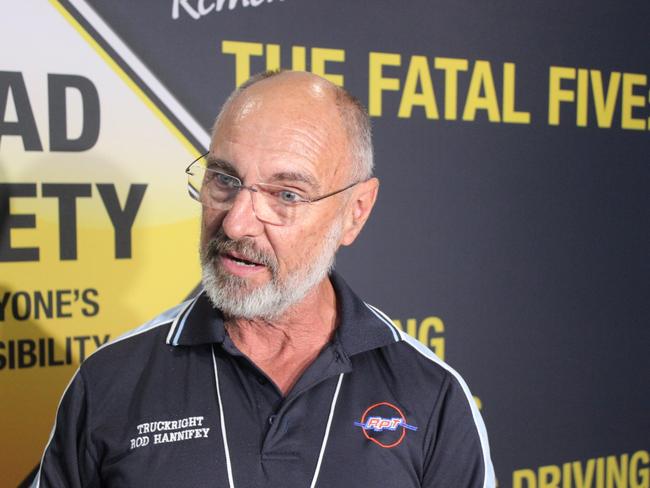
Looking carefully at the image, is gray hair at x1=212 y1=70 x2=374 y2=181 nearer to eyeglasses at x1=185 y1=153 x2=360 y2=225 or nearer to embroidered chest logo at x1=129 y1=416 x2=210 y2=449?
eyeglasses at x1=185 y1=153 x2=360 y2=225

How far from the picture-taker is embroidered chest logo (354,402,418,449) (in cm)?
98

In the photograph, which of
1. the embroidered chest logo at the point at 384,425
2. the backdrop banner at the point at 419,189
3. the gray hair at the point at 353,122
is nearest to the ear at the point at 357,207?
the gray hair at the point at 353,122

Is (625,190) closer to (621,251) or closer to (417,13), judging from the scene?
(621,251)

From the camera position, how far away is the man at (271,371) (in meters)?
0.94

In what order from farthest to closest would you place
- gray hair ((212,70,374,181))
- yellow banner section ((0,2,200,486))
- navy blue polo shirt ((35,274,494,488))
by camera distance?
yellow banner section ((0,2,200,486)), gray hair ((212,70,374,181)), navy blue polo shirt ((35,274,494,488))

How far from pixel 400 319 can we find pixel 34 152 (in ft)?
3.19

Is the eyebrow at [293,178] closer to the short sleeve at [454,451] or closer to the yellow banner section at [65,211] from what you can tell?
the short sleeve at [454,451]

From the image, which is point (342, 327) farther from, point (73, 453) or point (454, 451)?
point (73, 453)

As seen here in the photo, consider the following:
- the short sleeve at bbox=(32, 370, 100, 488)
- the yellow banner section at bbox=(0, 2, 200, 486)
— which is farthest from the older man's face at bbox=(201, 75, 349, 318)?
the yellow banner section at bbox=(0, 2, 200, 486)

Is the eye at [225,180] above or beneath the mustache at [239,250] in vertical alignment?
above

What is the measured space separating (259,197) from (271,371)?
0.26 metres

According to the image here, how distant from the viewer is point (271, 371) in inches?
40.9

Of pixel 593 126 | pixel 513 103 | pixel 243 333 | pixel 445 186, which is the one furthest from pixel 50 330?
pixel 593 126

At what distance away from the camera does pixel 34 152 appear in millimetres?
1479
